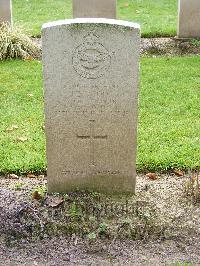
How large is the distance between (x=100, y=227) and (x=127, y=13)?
961cm

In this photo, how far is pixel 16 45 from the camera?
32.7ft

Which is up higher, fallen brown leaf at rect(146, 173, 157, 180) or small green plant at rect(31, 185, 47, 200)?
small green plant at rect(31, 185, 47, 200)

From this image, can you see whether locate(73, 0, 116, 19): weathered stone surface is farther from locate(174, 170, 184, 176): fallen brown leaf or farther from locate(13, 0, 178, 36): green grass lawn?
locate(174, 170, 184, 176): fallen brown leaf

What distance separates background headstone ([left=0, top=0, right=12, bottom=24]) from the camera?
1061cm

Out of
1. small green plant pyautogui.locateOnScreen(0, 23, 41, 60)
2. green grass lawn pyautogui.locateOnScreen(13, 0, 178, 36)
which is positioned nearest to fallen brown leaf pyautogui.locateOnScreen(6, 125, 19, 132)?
small green plant pyautogui.locateOnScreen(0, 23, 41, 60)

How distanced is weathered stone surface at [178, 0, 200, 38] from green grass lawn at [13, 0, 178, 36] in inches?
20.2

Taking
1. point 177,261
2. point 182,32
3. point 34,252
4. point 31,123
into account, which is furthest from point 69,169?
point 182,32

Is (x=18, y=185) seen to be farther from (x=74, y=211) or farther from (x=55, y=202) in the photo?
(x=74, y=211)

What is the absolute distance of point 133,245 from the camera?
15.4ft

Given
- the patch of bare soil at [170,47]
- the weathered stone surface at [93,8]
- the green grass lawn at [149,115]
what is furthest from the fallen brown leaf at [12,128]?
the weathered stone surface at [93,8]

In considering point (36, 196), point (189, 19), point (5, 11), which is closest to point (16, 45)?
point (5, 11)

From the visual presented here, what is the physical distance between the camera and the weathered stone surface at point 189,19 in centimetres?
1059

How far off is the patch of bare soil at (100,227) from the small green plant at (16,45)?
15.4 feet

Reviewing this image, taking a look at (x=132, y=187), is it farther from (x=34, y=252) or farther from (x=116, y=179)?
(x=34, y=252)
